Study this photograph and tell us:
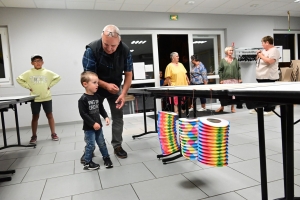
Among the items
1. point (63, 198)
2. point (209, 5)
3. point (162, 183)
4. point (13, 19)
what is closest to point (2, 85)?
point (13, 19)

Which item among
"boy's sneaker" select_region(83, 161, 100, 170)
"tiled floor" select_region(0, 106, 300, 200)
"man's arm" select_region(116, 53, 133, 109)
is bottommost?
"tiled floor" select_region(0, 106, 300, 200)

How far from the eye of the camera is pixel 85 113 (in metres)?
1.88

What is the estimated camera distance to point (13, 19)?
4.41m

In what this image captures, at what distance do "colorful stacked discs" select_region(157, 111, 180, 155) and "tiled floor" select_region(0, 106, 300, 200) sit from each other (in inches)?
9.4

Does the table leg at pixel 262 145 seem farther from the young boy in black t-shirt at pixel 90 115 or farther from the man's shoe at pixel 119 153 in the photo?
the man's shoe at pixel 119 153

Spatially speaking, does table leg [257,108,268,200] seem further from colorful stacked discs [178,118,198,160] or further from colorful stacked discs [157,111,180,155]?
colorful stacked discs [157,111,180,155]

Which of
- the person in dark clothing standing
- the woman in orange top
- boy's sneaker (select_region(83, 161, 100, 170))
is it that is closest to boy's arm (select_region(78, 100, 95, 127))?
the person in dark clothing standing

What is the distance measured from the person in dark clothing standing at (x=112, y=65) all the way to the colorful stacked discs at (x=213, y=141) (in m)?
1.14

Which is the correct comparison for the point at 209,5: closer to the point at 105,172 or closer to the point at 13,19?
the point at 13,19

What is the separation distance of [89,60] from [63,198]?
45.5 inches

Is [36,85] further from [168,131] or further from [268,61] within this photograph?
[268,61]

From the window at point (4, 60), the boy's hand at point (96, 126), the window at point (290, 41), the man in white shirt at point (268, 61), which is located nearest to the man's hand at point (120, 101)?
the boy's hand at point (96, 126)

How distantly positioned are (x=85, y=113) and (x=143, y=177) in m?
0.72

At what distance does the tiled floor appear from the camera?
1.47 meters
